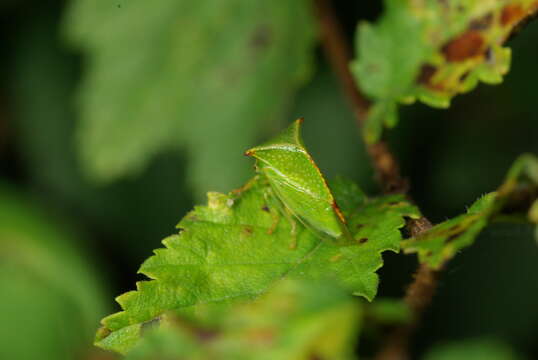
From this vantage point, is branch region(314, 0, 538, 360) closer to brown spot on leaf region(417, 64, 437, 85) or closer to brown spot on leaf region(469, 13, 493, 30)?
brown spot on leaf region(469, 13, 493, 30)

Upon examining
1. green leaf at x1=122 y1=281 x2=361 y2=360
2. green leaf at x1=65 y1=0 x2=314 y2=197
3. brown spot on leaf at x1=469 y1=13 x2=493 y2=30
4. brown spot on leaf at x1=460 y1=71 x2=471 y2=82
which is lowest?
green leaf at x1=122 y1=281 x2=361 y2=360

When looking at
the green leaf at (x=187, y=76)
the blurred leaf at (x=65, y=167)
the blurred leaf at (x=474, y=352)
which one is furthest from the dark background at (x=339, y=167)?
the blurred leaf at (x=474, y=352)

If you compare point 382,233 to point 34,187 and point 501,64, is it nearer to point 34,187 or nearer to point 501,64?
point 501,64

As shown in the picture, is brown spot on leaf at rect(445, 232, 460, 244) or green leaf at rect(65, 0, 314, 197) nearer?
brown spot on leaf at rect(445, 232, 460, 244)

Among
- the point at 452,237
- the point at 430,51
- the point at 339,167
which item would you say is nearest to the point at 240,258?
the point at 452,237

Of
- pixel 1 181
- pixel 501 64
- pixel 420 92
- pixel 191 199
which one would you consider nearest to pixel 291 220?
pixel 420 92

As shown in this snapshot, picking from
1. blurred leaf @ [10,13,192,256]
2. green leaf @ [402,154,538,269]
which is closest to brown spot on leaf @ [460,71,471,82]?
green leaf @ [402,154,538,269]
